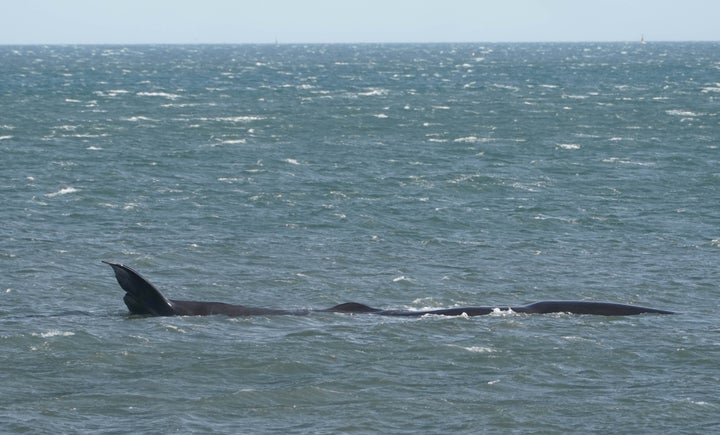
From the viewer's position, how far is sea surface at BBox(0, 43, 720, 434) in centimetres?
2200

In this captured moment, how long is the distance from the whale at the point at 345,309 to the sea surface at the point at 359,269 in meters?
0.35

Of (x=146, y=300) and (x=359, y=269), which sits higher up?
(x=146, y=300)

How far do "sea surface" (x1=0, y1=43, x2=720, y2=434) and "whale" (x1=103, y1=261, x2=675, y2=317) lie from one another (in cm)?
35

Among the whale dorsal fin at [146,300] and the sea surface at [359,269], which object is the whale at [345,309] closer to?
the whale dorsal fin at [146,300]

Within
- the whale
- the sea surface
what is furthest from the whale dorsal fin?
the sea surface

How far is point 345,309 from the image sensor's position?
28391mm

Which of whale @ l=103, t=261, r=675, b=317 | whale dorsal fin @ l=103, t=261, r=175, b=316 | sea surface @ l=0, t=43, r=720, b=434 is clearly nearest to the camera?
sea surface @ l=0, t=43, r=720, b=434

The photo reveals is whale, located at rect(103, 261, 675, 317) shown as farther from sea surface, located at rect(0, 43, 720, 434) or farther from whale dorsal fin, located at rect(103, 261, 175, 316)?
sea surface, located at rect(0, 43, 720, 434)

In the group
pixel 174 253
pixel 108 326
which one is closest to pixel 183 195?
pixel 174 253

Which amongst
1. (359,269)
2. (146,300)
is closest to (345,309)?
(146,300)

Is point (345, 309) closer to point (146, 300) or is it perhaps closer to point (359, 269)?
point (146, 300)

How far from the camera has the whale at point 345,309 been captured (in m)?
27.8

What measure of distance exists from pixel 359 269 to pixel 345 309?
20.2ft

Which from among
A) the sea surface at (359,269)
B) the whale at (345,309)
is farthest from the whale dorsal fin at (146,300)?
the sea surface at (359,269)
